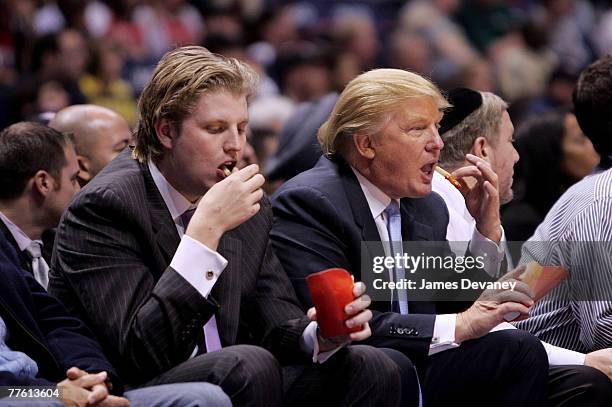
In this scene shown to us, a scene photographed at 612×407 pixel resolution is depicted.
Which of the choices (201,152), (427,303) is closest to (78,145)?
(201,152)

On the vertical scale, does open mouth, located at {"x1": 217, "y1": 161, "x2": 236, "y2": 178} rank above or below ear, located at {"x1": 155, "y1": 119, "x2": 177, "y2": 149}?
below

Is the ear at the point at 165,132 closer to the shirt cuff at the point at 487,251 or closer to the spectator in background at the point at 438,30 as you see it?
the shirt cuff at the point at 487,251

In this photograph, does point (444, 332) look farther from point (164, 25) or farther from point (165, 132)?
point (164, 25)

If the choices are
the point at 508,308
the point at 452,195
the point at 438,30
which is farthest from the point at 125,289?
the point at 438,30

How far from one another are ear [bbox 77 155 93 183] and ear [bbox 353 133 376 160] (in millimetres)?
1308

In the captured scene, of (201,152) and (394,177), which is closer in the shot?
(201,152)

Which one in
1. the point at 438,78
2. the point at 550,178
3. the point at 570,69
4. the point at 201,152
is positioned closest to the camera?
the point at 201,152

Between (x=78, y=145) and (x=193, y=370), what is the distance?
5.60 feet

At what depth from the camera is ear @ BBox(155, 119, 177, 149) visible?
335cm

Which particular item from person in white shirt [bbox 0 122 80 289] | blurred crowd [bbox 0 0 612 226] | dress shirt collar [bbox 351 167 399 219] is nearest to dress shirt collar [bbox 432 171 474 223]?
dress shirt collar [bbox 351 167 399 219]

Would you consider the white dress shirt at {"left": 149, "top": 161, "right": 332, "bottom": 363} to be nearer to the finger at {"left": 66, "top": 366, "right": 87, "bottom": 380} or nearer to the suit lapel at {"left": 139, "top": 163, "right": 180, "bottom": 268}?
the suit lapel at {"left": 139, "top": 163, "right": 180, "bottom": 268}

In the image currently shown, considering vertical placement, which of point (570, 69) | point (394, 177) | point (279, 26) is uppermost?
point (394, 177)

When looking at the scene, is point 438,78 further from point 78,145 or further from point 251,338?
point 251,338

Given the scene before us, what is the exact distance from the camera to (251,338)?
11.6 ft
